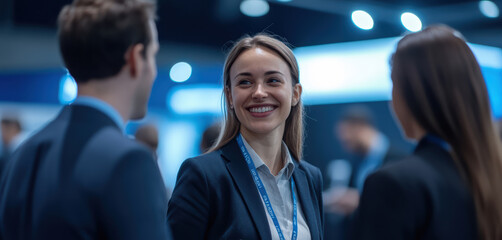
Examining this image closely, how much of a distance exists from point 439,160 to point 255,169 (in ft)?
3.07

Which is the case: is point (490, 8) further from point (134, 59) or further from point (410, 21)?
point (134, 59)

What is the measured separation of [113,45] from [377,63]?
5.96 metres

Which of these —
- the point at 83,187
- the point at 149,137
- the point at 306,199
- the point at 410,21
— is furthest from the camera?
the point at 410,21

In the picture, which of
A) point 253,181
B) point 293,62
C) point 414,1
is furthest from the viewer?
point 414,1

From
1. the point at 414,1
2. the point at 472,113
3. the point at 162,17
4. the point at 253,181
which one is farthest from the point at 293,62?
the point at 162,17

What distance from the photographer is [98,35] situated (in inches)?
48.0

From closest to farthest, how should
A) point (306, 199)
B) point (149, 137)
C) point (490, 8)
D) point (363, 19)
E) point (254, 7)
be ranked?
1. point (306, 199)
2. point (149, 137)
3. point (363, 19)
4. point (490, 8)
5. point (254, 7)

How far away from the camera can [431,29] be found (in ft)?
4.75

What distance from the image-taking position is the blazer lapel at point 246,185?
1.96 meters

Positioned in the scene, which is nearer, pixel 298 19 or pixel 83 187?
pixel 83 187

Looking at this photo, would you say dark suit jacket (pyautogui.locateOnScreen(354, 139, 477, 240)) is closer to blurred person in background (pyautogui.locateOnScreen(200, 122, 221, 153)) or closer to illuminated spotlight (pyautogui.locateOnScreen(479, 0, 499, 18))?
blurred person in background (pyautogui.locateOnScreen(200, 122, 221, 153))

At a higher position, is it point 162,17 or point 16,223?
point 162,17

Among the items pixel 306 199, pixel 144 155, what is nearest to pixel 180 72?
pixel 306 199

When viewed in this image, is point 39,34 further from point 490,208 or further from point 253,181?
point 490,208
